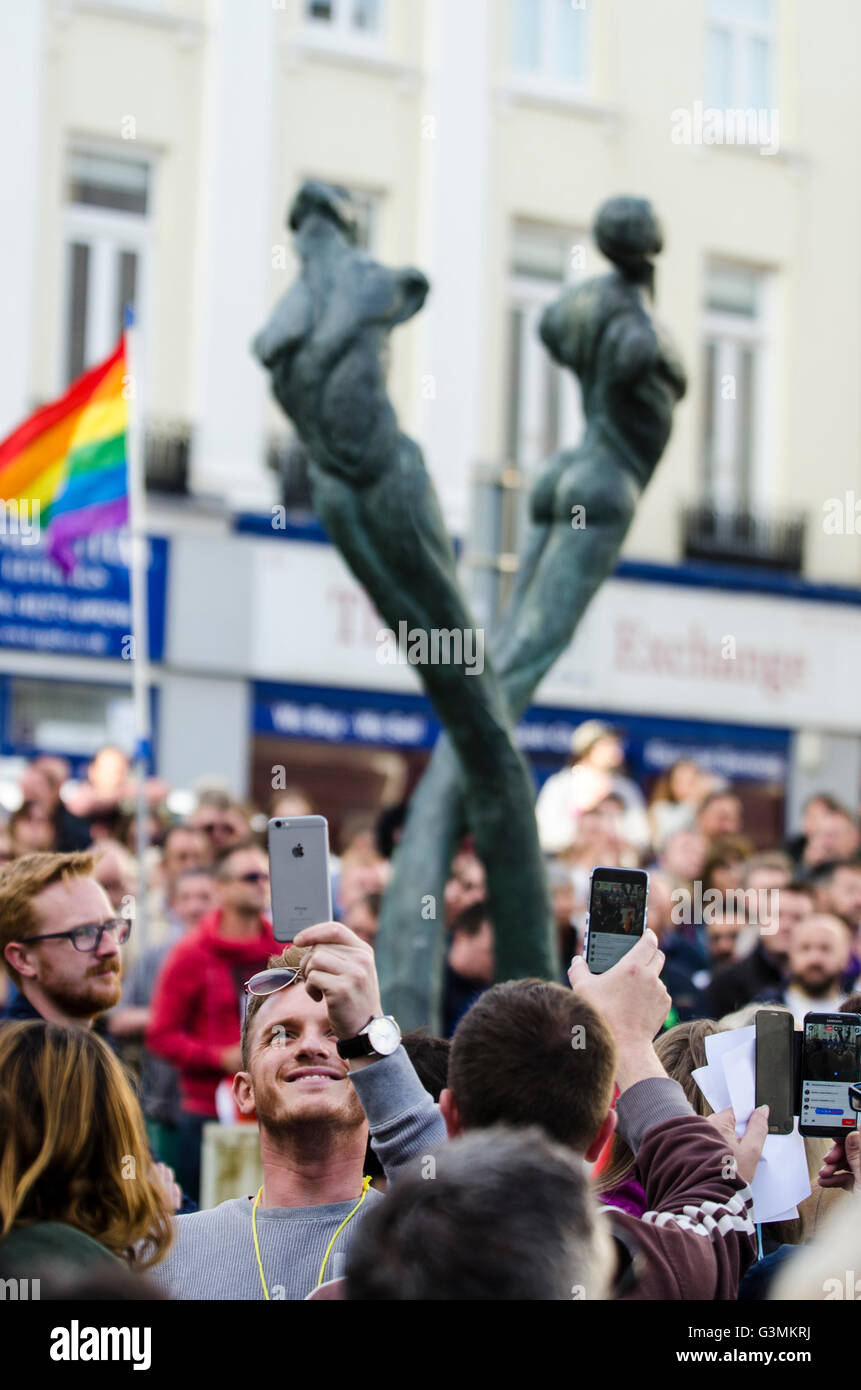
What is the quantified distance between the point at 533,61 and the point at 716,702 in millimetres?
5826

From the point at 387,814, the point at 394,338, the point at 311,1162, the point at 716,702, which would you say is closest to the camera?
the point at 311,1162

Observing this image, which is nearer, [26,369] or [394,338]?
[26,369]

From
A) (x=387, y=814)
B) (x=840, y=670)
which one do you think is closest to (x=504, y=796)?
(x=387, y=814)

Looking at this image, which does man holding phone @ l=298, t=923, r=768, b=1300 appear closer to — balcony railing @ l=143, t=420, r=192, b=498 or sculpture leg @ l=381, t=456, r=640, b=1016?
sculpture leg @ l=381, t=456, r=640, b=1016

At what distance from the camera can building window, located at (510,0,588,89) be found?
18906 millimetres

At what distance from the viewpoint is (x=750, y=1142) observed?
324 centimetres

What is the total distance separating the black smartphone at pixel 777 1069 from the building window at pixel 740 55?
17.3 metres

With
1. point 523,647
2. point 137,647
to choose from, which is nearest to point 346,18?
point 137,647

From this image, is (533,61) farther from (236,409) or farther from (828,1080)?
(828,1080)

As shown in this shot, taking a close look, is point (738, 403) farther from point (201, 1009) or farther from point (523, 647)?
point (523, 647)

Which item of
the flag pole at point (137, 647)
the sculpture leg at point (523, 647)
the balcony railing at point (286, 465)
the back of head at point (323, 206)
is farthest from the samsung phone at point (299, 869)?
the balcony railing at point (286, 465)

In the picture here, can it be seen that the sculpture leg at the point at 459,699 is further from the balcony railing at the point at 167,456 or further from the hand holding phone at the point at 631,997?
the balcony railing at the point at 167,456

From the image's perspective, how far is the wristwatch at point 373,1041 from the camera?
2.87 meters

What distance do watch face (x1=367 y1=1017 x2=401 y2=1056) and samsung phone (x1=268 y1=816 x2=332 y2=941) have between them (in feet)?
1.01
